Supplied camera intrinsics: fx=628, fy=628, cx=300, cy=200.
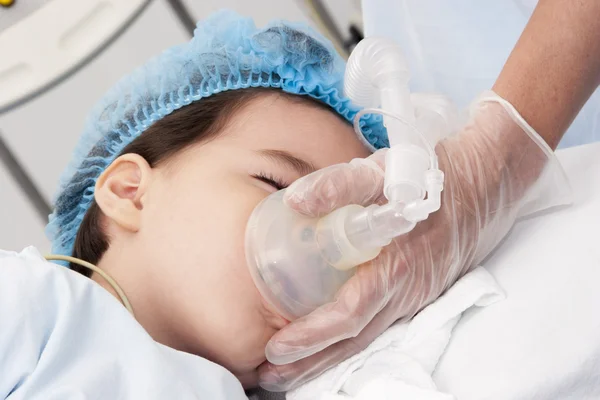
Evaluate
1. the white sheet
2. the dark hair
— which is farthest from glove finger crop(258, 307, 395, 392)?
the dark hair

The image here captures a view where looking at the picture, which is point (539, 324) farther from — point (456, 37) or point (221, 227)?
point (456, 37)

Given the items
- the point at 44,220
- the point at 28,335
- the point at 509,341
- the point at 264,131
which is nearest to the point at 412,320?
the point at 509,341

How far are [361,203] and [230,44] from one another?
1.53ft

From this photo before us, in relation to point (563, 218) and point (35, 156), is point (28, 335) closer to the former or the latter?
point (563, 218)

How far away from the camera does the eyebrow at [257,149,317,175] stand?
1108 millimetres

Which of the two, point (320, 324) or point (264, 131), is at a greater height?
point (264, 131)

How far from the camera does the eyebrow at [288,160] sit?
3.64ft

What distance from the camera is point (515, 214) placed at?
3.70ft

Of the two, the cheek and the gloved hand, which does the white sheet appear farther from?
the cheek

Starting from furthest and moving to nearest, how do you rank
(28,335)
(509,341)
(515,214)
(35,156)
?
(35,156) < (515,214) < (509,341) < (28,335)

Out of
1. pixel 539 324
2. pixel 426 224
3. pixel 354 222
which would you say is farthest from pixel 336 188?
pixel 539 324

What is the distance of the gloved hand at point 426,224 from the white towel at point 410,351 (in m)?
0.02

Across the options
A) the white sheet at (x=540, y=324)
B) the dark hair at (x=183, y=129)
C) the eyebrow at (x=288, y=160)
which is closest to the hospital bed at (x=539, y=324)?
the white sheet at (x=540, y=324)

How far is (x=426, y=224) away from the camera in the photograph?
1.02m
